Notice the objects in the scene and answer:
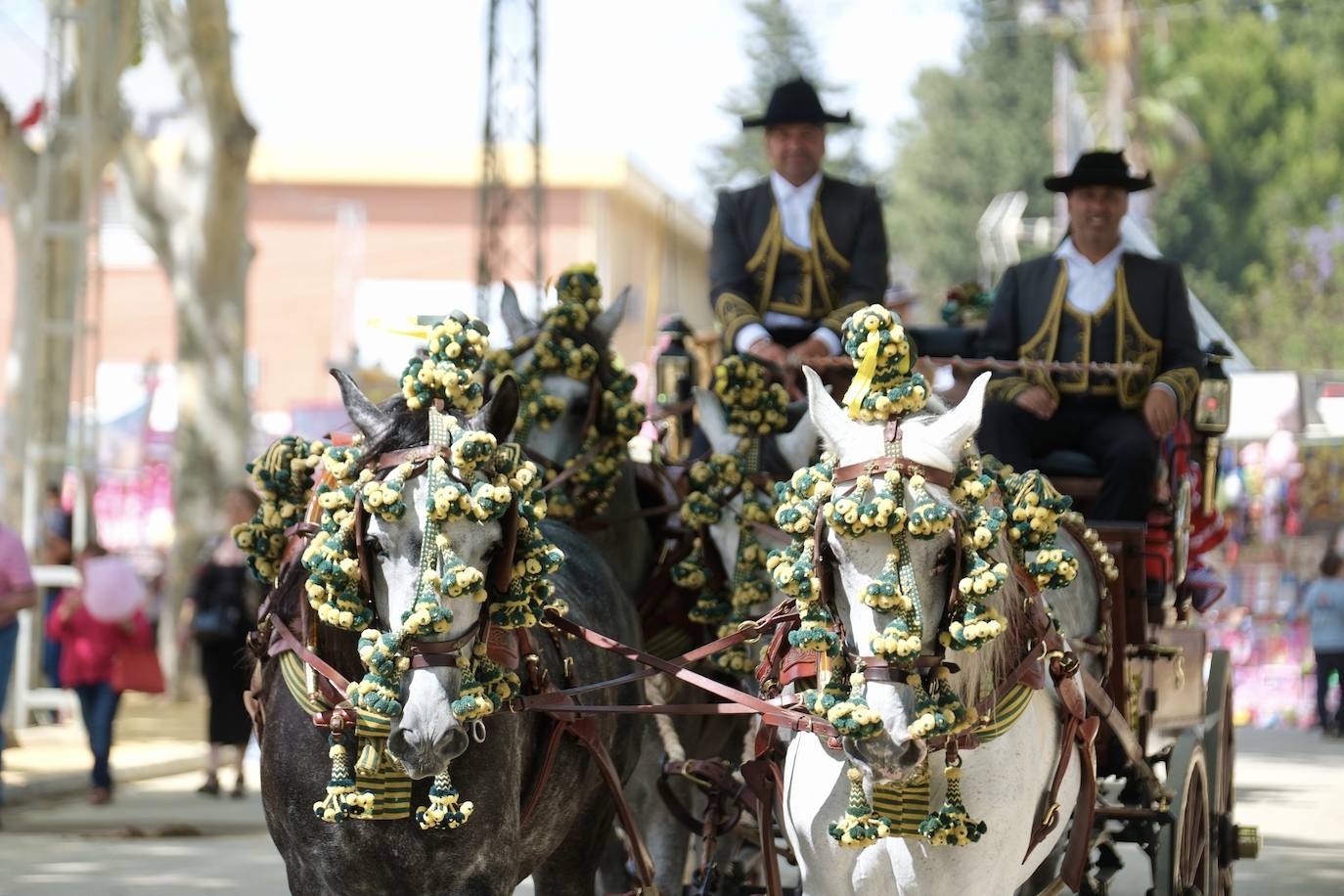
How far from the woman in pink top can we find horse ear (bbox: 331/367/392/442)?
9.40 m

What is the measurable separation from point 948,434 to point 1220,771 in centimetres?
387

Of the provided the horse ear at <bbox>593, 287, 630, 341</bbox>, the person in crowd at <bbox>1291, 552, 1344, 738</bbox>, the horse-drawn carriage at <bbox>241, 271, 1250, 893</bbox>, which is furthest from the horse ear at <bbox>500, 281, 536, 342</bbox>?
the person in crowd at <bbox>1291, 552, 1344, 738</bbox>

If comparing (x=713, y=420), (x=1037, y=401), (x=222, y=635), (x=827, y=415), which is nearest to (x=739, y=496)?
(x=713, y=420)

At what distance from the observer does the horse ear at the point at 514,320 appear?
847 centimetres

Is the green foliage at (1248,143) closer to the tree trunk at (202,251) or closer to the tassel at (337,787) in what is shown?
the tree trunk at (202,251)

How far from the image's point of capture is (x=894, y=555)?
508cm

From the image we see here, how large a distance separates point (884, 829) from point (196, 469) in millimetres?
17956

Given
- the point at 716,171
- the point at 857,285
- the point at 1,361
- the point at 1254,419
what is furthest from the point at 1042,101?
the point at 857,285

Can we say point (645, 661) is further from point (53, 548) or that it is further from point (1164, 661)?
point (53, 548)

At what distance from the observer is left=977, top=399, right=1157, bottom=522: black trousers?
25.6 feet

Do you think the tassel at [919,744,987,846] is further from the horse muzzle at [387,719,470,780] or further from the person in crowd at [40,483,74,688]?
the person in crowd at [40,483,74,688]

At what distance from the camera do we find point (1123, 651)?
7246 mm

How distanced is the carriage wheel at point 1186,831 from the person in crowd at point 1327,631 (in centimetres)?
1383

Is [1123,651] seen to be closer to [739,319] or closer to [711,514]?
[711,514]
